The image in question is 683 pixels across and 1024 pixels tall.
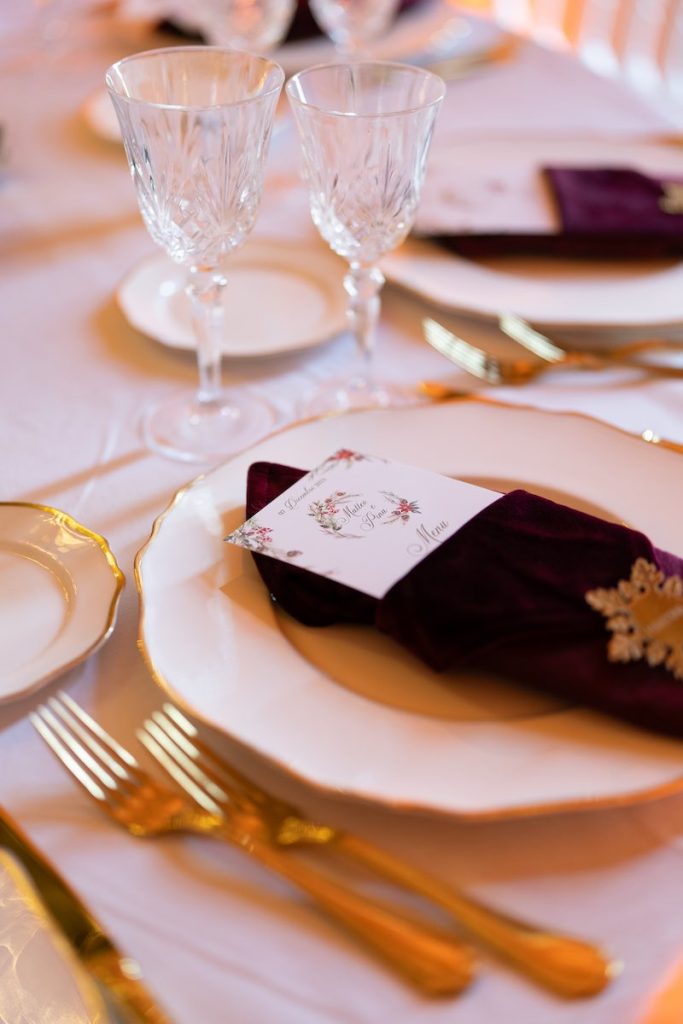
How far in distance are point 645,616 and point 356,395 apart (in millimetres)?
359

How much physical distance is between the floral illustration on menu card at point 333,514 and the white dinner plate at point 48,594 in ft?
0.39

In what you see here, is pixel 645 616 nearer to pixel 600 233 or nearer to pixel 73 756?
pixel 73 756

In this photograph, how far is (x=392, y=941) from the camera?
39cm

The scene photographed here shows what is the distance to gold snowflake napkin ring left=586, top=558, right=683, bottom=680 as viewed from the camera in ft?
1.50

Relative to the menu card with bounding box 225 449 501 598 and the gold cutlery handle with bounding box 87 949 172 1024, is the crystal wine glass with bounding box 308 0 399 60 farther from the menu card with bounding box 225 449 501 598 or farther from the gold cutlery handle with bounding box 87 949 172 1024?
the gold cutlery handle with bounding box 87 949 172 1024

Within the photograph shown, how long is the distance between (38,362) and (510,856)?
595mm

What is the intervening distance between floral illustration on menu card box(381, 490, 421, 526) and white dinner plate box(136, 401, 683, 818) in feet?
0.23

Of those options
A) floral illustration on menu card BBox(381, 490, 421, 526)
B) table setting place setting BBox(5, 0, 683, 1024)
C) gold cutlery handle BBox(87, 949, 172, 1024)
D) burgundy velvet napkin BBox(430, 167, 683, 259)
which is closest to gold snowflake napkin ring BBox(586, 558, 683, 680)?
table setting place setting BBox(5, 0, 683, 1024)

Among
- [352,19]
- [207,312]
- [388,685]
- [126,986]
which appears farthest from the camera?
[352,19]

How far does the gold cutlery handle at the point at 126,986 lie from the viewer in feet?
1.23

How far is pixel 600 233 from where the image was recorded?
2.88ft

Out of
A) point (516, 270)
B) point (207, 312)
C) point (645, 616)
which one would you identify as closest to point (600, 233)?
point (516, 270)

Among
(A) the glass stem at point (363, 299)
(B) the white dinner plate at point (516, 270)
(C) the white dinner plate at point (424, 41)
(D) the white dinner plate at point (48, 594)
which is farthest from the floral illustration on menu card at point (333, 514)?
(C) the white dinner plate at point (424, 41)

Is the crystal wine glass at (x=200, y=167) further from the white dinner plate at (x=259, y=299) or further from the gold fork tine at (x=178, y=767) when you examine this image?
the gold fork tine at (x=178, y=767)
